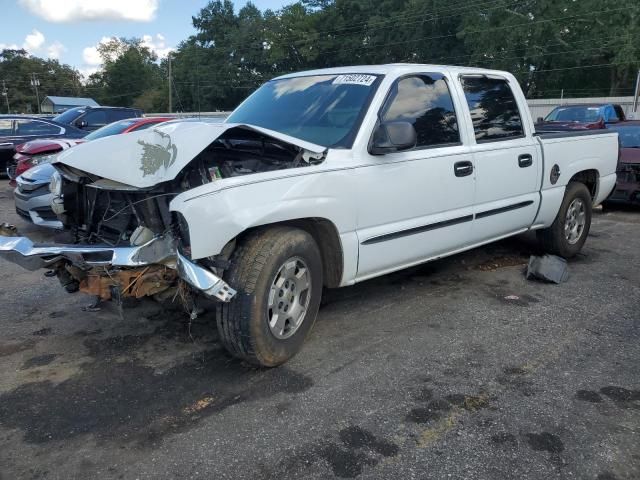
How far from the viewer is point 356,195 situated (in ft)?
12.5

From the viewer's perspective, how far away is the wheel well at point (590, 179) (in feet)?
20.5

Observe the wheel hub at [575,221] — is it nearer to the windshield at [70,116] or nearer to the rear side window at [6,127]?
the windshield at [70,116]

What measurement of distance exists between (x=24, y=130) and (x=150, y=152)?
1193 centimetres

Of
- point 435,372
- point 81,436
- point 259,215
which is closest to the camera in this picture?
point 81,436

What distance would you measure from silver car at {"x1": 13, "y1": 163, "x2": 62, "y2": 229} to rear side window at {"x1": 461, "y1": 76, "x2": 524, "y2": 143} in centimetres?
501

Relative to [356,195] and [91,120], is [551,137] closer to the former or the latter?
[356,195]

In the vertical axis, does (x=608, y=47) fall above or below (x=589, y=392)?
above

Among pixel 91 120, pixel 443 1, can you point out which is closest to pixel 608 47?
pixel 443 1

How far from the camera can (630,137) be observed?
395 inches

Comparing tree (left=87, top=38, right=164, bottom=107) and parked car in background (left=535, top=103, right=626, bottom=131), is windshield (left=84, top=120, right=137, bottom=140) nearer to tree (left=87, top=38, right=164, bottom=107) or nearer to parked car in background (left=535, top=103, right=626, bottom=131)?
parked car in background (left=535, top=103, right=626, bottom=131)

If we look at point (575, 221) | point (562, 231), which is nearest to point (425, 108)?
point (562, 231)

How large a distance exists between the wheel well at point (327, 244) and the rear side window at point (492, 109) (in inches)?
72.5

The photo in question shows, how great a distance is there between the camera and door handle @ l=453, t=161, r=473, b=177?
14.8ft

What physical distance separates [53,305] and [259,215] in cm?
261
